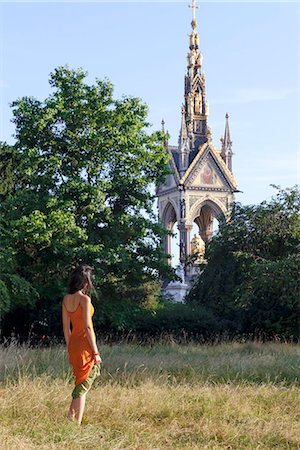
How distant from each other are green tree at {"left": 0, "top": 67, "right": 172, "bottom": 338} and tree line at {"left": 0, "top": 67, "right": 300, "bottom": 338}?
4cm

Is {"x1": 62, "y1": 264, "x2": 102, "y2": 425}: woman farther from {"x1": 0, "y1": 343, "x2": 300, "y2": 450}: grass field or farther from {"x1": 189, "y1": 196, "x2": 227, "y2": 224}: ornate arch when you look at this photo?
{"x1": 189, "y1": 196, "x2": 227, "y2": 224}: ornate arch

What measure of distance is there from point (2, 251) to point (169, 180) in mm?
39426

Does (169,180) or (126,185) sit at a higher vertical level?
(169,180)

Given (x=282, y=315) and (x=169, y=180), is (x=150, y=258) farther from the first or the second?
(x=169, y=180)

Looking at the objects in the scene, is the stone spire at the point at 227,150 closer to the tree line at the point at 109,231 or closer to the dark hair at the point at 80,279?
the tree line at the point at 109,231

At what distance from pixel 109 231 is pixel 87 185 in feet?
5.34

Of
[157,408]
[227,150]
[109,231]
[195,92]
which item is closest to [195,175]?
[227,150]

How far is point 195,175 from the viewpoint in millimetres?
58219

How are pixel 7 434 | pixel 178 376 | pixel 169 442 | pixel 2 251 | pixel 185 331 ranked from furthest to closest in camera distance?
1. pixel 185 331
2. pixel 2 251
3. pixel 178 376
4. pixel 169 442
5. pixel 7 434

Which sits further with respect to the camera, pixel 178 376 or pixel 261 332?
pixel 261 332

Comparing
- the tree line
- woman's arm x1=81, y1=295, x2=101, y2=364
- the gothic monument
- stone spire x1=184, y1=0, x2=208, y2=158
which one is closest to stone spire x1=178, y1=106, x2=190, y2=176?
the gothic monument

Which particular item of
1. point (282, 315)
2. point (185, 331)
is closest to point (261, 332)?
point (282, 315)

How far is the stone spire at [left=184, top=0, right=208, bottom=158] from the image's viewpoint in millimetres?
61781

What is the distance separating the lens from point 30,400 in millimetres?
8141
